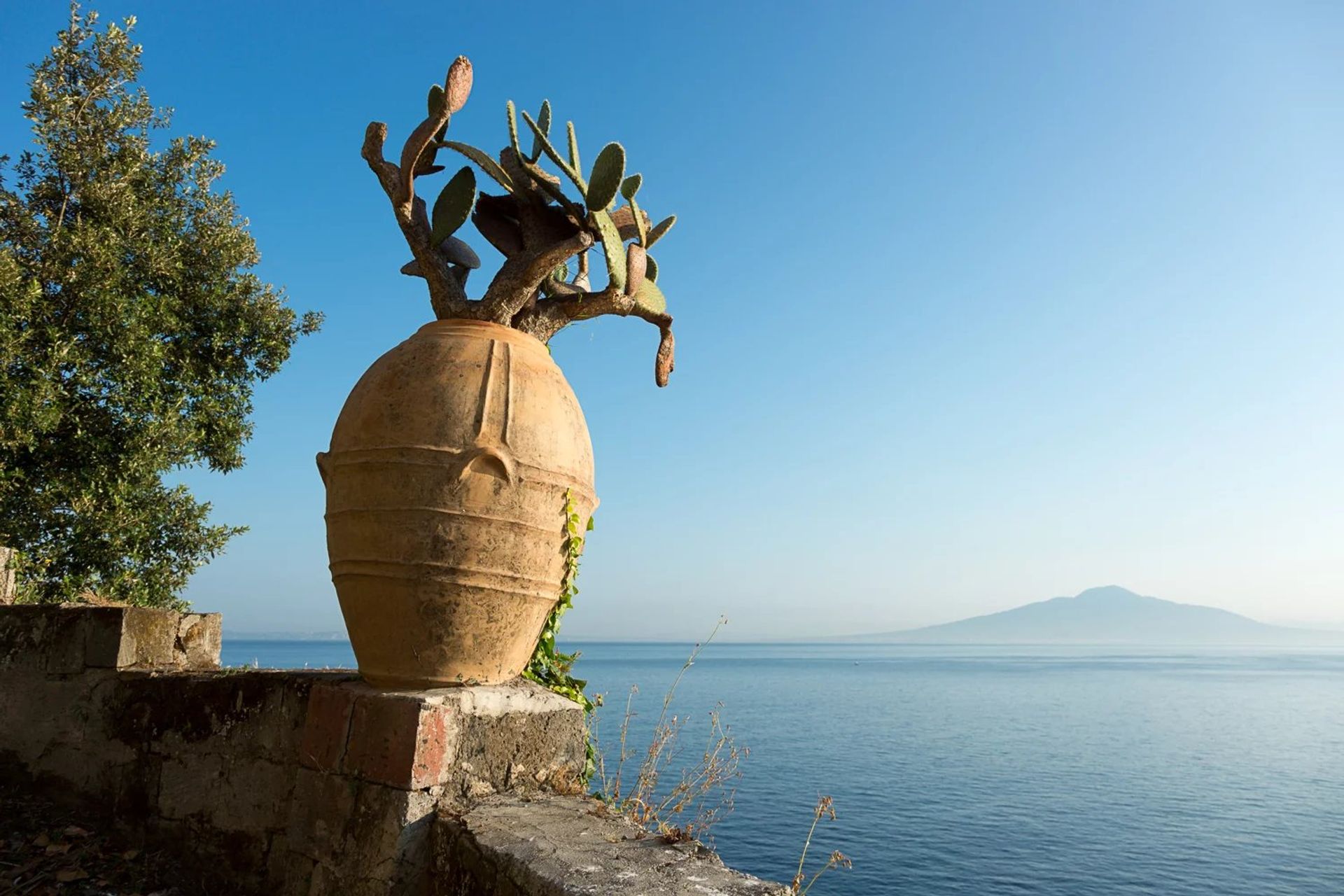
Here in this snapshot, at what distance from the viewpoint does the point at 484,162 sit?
11.1 feet

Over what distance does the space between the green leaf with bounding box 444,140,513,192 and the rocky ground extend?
9.75 ft

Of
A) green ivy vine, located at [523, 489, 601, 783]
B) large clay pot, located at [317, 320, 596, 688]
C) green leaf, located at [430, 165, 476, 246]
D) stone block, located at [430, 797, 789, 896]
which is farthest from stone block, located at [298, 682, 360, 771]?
green leaf, located at [430, 165, 476, 246]

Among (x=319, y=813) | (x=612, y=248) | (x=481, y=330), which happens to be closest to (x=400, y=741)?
(x=319, y=813)

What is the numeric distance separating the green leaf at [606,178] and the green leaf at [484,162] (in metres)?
0.39

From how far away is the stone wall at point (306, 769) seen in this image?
2453mm

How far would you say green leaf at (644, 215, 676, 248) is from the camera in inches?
153

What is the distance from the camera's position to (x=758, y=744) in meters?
34.2

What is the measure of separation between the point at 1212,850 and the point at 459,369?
25.2m

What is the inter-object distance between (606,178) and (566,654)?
1910mm

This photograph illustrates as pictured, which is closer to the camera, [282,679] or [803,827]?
[282,679]

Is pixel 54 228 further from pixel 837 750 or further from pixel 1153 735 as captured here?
pixel 1153 735

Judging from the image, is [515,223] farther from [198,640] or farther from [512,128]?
[198,640]

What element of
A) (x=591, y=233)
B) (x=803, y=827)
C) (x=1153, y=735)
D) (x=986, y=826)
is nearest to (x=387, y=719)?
(x=591, y=233)

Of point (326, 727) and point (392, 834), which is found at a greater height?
point (326, 727)
